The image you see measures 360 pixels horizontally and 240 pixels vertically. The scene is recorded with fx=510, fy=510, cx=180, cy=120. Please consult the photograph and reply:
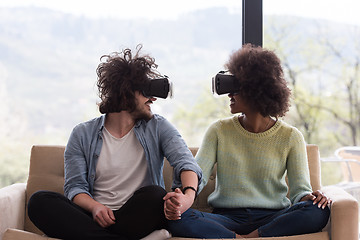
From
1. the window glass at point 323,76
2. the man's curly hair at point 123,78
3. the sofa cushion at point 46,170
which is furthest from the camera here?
the window glass at point 323,76

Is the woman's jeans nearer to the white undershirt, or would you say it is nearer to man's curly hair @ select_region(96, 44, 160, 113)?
the white undershirt

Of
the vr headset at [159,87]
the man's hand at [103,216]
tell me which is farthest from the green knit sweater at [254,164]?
the man's hand at [103,216]

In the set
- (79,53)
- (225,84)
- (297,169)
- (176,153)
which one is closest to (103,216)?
(176,153)

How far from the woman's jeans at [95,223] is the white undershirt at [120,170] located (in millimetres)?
243

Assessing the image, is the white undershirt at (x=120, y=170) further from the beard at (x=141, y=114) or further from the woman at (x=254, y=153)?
the woman at (x=254, y=153)

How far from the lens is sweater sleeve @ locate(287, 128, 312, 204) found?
2297mm

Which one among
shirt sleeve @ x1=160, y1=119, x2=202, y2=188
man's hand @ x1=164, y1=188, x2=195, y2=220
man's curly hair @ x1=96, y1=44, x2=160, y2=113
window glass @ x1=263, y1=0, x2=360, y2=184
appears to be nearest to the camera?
man's hand @ x1=164, y1=188, x2=195, y2=220

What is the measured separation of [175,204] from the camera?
1980mm

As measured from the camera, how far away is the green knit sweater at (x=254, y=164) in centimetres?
236

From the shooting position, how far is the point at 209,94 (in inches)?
161

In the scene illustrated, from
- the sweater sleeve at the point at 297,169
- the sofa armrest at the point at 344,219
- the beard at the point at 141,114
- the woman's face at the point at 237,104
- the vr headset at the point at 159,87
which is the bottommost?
the sofa armrest at the point at 344,219

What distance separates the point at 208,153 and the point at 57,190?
0.77 meters

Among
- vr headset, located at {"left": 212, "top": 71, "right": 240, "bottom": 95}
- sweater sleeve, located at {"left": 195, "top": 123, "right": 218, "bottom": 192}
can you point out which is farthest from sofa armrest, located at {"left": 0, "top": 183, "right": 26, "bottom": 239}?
vr headset, located at {"left": 212, "top": 71, "right": 240, "bottom": 95}

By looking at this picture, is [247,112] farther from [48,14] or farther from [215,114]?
[48,14]
